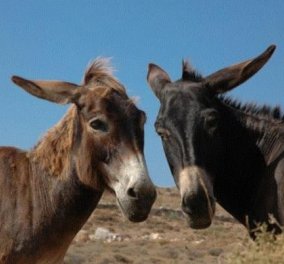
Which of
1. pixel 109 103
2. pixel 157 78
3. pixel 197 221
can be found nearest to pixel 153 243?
pixel 157 78

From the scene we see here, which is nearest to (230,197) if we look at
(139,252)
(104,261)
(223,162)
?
(223,162)

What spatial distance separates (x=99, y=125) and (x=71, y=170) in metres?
0.59

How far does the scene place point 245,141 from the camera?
6730 mm

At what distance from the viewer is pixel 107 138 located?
6.86 metres

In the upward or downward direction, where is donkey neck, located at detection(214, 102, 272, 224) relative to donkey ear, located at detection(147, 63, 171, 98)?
downward

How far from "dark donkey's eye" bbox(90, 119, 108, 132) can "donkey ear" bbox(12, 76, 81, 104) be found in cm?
38

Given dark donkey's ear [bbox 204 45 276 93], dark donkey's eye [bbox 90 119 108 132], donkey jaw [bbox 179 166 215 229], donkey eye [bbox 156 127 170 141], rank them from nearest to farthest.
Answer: donkey jaw [bbox 179 166 215 229], donkey eye [bbox 156 127 170 141], dark donkey's ear [bbox 204 45 276 93], dark donkey's eye [bbox 90 119 108 132]

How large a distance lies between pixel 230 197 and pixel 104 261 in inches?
421

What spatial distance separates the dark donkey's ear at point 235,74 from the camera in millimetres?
6719

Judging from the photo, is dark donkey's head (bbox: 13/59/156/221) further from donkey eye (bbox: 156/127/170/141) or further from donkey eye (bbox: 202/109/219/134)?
donkey eye (bbox: 202/109/219/134)

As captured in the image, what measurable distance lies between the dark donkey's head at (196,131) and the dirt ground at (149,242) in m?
3.70

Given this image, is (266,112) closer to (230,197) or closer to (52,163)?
(230,197)

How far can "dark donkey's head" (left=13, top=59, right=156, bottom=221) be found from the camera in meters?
6.57

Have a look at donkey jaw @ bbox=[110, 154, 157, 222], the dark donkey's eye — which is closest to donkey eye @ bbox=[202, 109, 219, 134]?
donkey jaw @ bbox=[110, 154, 157, 222]
